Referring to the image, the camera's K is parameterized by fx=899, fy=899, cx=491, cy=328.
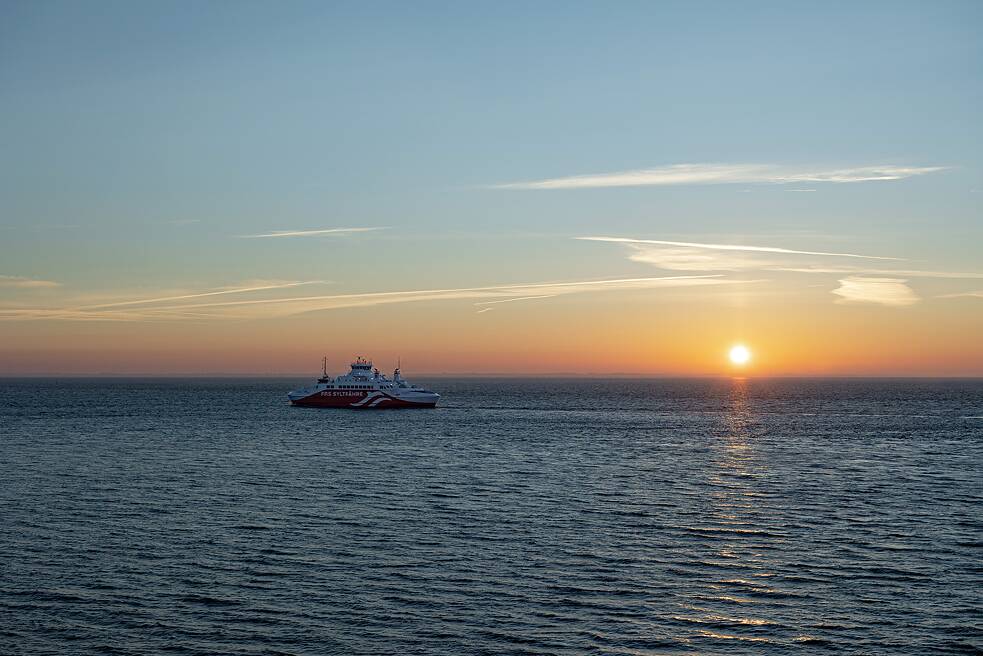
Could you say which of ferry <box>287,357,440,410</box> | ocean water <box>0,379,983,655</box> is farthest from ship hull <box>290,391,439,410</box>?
ocean water <box>0,379,983,655</box>

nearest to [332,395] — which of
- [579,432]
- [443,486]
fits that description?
[579,432]

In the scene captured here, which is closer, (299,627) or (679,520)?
(299,627)

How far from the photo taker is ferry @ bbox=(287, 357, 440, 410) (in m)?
183

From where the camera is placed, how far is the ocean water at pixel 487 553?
29.2 m

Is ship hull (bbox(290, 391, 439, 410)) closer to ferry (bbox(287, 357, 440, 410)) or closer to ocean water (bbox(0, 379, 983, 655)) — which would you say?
ferry (bbox(287, 357, 440, 410))

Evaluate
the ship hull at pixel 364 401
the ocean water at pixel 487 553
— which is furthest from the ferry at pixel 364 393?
the ocean water at pixel 487 553

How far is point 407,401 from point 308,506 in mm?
134655

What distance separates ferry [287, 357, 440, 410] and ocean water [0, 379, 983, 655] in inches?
3769

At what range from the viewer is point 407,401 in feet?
616

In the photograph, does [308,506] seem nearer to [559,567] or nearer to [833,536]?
[559,567]

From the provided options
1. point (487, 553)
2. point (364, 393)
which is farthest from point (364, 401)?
point (487, 553)

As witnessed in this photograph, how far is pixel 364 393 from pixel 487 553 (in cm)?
14489

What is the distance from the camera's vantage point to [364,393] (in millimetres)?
182875

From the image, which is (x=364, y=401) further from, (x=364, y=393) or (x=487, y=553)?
(x=487, y=553)
